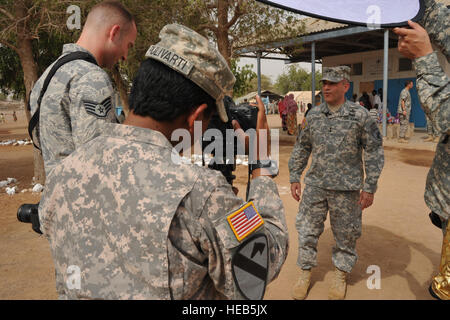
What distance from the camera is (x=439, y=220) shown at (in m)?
2.18

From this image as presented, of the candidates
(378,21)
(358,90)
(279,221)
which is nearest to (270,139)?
(279,221)

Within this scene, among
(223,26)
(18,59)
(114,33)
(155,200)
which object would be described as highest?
(18,59)

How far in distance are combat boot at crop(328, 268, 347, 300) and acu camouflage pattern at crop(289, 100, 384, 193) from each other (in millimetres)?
775

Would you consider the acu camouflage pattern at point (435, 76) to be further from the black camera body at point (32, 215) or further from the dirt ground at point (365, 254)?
the black camera body at point (32, 215)

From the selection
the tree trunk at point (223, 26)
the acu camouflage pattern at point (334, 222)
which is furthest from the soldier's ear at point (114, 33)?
the tree trunk at point (223, 26)

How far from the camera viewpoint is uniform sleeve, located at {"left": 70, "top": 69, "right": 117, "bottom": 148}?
145 centimetres

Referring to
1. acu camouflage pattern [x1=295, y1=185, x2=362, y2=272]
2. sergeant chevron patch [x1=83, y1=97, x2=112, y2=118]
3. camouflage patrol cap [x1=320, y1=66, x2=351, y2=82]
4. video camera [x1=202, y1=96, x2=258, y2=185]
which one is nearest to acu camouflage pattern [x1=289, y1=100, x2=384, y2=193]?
acu camouflage pattern [x1=295, y1=185, x2=362, y2=272]

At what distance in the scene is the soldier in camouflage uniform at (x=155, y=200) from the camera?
0.84m

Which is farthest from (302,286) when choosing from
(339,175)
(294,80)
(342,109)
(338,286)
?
(294,80)

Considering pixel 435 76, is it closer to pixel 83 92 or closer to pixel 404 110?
pixel 83 92

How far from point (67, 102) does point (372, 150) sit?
7.61ft

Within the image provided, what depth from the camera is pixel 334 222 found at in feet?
9.37

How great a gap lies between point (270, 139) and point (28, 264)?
11.1 feet

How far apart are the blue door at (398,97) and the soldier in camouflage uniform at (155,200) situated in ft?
49.1
